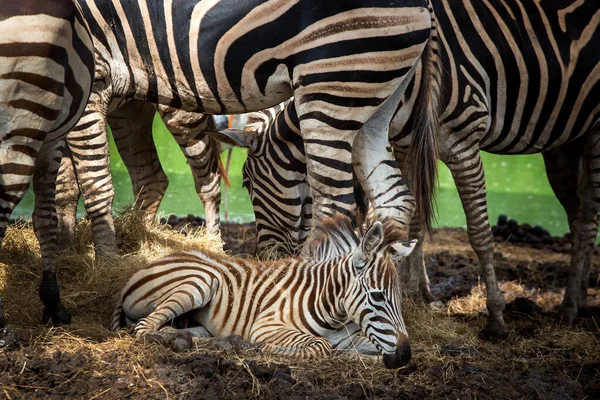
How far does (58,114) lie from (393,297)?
238 centimetres

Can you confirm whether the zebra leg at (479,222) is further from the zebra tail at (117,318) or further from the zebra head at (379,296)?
the zebra tail at (117,318)

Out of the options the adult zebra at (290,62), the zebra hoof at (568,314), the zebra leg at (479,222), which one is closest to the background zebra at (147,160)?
the adult zebra at (290,62)

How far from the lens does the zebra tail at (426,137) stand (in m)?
6.49

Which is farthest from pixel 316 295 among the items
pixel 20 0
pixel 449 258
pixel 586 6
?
pixel 449 258

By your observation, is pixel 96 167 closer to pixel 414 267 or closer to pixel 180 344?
pixel 180 344

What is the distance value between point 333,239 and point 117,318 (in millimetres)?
1617

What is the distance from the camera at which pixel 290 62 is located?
585cm

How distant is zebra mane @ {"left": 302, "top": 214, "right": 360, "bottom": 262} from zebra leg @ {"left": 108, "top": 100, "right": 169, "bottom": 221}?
A: 2941 millimetres

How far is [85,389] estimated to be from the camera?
14.1ft

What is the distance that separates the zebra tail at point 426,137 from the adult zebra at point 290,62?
23cm

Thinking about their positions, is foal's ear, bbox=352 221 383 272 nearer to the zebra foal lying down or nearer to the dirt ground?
the zebra foal lying down

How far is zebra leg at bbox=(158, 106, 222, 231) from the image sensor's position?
8.28 meters

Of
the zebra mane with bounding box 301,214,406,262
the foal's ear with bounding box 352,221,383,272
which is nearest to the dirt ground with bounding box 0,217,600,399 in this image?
the foal's ear with bounding box 352,221,383,272

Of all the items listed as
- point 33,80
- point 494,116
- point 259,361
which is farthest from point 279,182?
point 33,80
